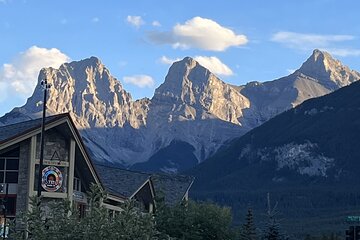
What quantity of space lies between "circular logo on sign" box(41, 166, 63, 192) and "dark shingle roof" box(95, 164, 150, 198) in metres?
7.74

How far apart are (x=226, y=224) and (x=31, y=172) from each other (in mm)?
Result: 15709

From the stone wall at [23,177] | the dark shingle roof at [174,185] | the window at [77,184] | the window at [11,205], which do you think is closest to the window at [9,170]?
the stone wall at [23,177]

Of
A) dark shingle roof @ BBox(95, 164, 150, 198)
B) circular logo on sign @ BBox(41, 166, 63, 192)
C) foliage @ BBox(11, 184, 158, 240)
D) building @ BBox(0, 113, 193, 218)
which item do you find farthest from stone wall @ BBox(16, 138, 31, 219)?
foliage @ BBox(11, 184, 158, 240)

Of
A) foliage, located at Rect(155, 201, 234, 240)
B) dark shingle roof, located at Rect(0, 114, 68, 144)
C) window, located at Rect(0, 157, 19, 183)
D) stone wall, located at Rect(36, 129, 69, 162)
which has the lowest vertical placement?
foliage, located at Rect(155, 201, 234, 240)

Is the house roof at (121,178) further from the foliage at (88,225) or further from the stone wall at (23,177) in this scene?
the foliage at (88,225)

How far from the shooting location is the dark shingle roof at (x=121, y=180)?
4991 cm

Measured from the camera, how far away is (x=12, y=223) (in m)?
20.2

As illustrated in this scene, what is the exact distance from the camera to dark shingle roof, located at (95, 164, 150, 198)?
49.9 metres

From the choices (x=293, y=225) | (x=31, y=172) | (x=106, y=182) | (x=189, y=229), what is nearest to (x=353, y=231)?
(x=189, y=229)

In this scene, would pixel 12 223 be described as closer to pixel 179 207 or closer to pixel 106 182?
pixel 179 207

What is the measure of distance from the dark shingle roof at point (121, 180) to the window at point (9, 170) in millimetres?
9592

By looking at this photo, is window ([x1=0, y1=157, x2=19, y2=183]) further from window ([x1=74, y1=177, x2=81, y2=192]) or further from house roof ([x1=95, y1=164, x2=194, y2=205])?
house roof ([x1=95, y1=164, x2=194, y2=205])

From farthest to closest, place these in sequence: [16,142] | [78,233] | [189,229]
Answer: [189,229] → [16,142] → [78,233]

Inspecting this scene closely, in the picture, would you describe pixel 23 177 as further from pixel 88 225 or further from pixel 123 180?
pixel 88 225
